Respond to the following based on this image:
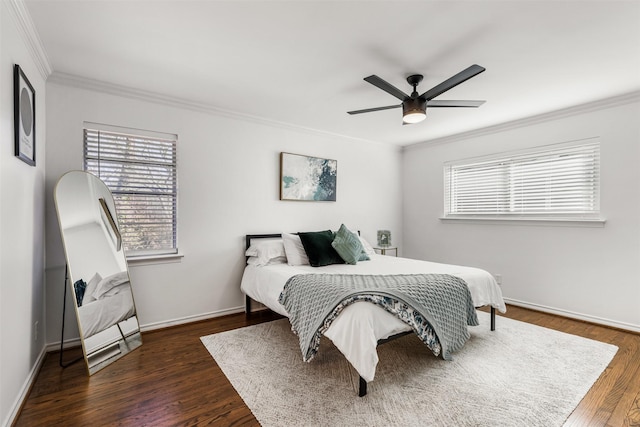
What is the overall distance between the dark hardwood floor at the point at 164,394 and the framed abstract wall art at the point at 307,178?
222cm

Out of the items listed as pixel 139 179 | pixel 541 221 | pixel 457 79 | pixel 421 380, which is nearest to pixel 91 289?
pixel 139 179

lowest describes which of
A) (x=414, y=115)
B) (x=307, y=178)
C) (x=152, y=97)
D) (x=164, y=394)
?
(x=164, y=394)

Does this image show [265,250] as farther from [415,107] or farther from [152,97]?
[415,107]

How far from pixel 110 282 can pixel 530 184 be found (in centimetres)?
494

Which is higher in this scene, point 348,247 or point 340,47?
point 340,47

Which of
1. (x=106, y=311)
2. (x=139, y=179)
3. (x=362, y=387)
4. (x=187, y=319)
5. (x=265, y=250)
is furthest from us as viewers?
(x=265, y=250)

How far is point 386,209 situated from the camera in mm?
5543

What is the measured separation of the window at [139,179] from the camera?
3.12 m

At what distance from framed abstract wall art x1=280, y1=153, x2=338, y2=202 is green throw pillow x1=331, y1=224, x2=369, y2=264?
0.90m

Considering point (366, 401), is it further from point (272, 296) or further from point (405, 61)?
point (405, 61)

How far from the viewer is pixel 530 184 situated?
4160mm

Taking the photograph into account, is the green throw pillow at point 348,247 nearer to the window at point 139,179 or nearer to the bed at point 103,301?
the window at point 139,179

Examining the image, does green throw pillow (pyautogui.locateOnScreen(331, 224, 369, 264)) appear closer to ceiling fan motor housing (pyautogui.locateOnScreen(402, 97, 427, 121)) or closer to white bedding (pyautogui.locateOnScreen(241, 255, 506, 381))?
white bedding (pyautogui.locateOnScreen(241, 255, 506, 381))

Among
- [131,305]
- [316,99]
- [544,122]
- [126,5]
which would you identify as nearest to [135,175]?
[131,305]
